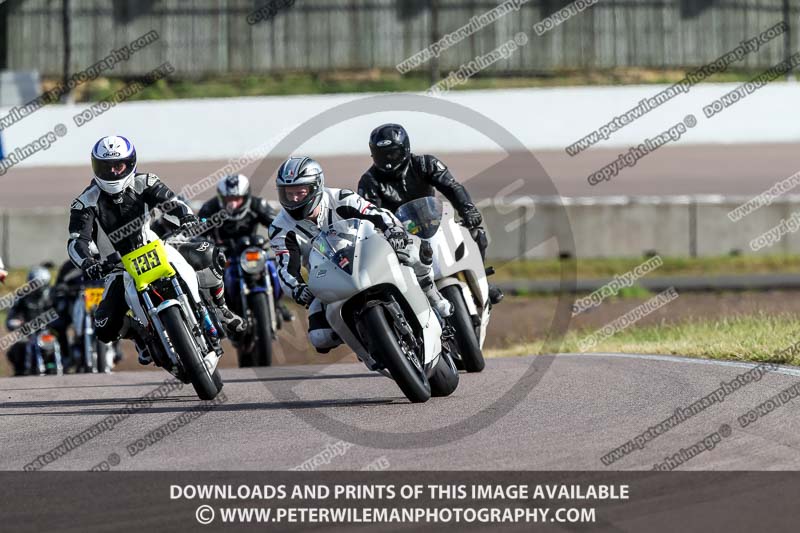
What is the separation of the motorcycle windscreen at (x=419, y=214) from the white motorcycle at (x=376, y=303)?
4.00 feet

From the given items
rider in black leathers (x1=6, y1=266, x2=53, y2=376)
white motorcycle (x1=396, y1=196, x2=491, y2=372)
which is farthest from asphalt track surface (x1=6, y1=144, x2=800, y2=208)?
white motorcycle (x1=396, y1=196, x2=491, y2=372)

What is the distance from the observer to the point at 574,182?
25.9 meters

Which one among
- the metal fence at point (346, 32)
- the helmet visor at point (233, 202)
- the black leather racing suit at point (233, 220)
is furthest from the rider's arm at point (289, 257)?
the metal fence at point (346, 32)

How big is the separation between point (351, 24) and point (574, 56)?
5229mm

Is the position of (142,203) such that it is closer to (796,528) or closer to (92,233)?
(92,233)

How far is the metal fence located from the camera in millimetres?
32312

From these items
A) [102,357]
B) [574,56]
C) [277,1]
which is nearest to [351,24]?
[277,1]

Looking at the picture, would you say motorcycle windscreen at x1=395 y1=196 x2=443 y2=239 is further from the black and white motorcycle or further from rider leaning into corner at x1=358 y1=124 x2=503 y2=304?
the black and white motorcycle

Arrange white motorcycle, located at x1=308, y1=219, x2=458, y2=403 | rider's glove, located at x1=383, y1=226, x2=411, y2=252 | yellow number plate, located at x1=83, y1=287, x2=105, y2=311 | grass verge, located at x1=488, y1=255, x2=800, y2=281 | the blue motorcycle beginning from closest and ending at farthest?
white motorcycle, located at x1=308, y1=219, x2=458, y2=403 < rider's glove, located at x1=383, y1=226, x2=411, y2=252 < the blue motorcycle < yellow number plate, located at x1=83, y1=287, x2=105, y2=311 < grass verge, located at x1=488, y1=255, x2=800, y2=281

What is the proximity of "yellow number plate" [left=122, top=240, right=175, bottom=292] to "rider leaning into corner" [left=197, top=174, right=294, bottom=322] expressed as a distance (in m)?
4.10

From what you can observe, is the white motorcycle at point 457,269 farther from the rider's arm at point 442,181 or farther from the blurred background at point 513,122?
the blurred background at point 513,122

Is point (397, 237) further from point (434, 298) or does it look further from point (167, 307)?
point (167, 307)

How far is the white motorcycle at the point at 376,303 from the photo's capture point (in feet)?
26.3

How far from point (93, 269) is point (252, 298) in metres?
3.70
